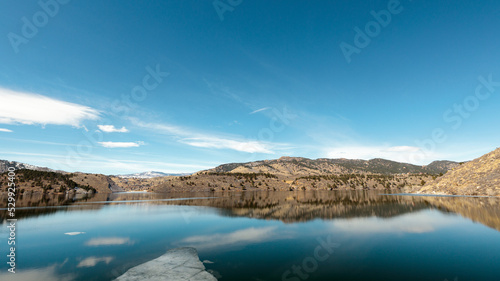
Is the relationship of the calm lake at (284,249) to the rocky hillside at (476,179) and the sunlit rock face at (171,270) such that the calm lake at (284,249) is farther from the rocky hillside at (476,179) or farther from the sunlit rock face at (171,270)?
the rocky hillside at (476,179)

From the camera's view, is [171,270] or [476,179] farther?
[476,179]

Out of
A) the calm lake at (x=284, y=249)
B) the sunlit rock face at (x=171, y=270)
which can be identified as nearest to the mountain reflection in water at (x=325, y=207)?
the calm lake at (x=284, y=249)

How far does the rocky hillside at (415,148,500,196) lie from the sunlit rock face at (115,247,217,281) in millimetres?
108499

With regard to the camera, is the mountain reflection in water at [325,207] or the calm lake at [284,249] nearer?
the calm lake at [284,249]

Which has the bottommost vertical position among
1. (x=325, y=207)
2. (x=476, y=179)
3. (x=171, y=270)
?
(x=325, y=207)

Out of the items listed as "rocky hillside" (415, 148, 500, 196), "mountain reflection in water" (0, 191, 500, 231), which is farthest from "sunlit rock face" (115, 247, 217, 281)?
"rocky hillside" (415, 148, 500, 196)

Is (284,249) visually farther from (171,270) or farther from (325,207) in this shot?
(325,207)

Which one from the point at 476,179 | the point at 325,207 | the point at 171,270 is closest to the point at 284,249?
the point at 171,270

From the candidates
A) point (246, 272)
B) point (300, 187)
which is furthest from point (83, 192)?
point (246, 272)

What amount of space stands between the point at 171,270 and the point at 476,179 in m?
123

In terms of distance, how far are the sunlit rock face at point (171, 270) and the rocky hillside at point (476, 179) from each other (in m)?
108

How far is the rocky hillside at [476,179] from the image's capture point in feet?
265

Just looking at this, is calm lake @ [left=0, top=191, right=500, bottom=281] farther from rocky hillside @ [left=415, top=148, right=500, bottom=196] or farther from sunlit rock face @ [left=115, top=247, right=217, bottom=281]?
rocky hillside @ [left=415, top=148, right=500, bottom=196]

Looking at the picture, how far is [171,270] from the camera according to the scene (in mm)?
16875
